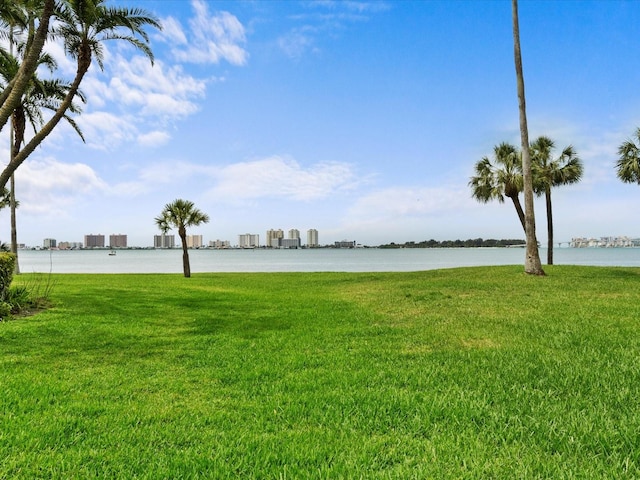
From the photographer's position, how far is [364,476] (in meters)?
2.79

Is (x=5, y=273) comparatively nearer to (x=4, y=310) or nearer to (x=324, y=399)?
(x=4, y=310)

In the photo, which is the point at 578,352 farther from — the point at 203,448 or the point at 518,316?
the point at 203,448

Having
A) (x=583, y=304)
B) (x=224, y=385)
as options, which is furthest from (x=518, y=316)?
(x=224, y=385)

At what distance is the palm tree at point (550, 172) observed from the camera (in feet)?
94.3

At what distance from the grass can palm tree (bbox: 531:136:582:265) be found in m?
22.7

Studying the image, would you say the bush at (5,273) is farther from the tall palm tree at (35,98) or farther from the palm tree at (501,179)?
the palm tree at (501,179)

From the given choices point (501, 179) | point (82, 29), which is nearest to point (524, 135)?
point (501, 179)

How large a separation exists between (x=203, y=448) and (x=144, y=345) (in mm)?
4348

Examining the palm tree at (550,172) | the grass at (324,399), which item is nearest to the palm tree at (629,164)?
the palm tree at (550,172)

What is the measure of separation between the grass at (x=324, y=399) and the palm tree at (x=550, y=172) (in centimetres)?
2268

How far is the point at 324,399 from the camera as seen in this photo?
422cm

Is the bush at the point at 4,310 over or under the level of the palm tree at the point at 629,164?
under

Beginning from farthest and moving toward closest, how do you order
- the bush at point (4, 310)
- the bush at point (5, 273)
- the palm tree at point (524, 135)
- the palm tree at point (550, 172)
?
the palm tree at point (550, 172) → the palm tree at point (524, 135) → the bush at point (5, 273) → the bush at point (4, 310)

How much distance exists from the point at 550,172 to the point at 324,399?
31182mm
